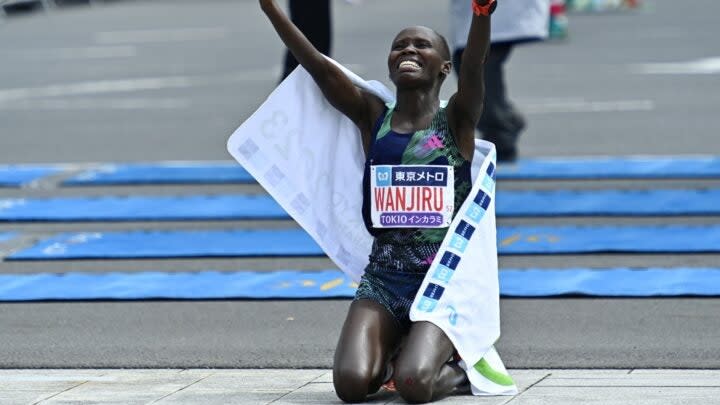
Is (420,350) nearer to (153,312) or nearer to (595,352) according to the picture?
(595,352)

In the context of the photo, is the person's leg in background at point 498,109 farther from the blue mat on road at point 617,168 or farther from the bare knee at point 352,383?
the bare knee at point 352,383

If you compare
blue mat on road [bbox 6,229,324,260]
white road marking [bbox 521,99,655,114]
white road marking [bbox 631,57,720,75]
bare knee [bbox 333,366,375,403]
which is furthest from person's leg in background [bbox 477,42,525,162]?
white road marking [bbox 631,57,720,75]

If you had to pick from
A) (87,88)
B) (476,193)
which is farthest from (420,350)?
(87,88)

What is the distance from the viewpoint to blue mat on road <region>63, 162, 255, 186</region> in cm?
1226

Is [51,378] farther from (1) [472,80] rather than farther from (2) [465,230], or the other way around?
(1) [472,80]

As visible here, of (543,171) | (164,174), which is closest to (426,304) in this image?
(543,171)

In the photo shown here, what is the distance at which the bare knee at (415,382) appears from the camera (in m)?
5.89

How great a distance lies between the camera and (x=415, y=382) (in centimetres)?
589

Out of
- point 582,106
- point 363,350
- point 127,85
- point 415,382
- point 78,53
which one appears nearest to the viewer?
point 415,382

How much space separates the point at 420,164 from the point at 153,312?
88.7 inches

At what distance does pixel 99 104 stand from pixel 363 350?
12254 millimetres

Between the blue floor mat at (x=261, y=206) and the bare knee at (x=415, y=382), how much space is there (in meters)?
4.66

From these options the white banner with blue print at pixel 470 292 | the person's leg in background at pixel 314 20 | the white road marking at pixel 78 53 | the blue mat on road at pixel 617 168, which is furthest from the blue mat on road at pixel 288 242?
the white road marking at pixel 78 53

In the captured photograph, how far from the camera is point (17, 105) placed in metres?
17.9
